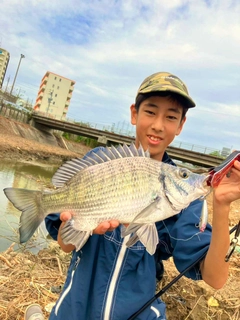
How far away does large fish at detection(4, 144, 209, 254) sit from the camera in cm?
205

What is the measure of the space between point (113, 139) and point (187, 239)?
3385 cm

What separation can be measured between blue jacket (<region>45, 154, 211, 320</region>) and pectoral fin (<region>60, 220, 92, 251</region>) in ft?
0.91

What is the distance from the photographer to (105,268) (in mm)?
2297

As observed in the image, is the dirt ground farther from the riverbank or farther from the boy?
the riverbank

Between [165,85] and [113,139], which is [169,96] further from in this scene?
[113,139]

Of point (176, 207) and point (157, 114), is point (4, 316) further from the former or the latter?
→ point (157, 114)

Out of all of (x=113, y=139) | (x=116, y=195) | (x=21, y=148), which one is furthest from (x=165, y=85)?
(x=113, y=139)

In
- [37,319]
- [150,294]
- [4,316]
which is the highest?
[150,294]

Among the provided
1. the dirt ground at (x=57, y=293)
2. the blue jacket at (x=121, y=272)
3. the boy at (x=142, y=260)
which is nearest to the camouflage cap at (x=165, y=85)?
the boy at (x=142, y=260)

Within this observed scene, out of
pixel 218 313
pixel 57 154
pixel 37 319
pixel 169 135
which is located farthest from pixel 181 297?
pixel 57 154

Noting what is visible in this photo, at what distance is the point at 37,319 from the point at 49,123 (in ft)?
126

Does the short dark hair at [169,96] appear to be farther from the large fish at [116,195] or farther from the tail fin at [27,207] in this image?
the tail fin at [27,207]

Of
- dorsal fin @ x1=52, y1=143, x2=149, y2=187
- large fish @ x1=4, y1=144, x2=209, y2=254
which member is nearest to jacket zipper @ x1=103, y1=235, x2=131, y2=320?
large fish @ x1=4, y1=144, x2=209, y2=254

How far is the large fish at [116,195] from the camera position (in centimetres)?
205
